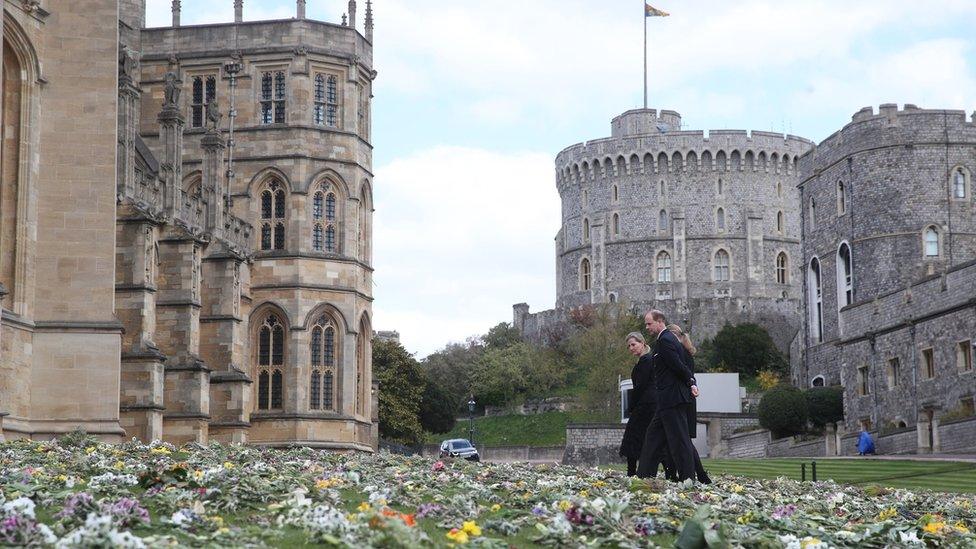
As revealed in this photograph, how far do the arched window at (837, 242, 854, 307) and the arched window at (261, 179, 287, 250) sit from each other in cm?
2947

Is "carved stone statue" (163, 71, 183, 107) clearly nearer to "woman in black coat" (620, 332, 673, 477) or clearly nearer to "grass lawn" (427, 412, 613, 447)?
"woman in black coat" (620, 332, 673, 477)

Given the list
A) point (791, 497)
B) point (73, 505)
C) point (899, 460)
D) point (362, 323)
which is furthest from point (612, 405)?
point (73, 505)

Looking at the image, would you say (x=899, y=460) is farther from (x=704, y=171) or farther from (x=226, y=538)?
(x=704, y=171)

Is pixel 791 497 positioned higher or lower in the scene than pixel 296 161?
lower

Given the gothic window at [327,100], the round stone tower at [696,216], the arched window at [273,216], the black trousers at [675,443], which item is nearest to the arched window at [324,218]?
the arched window at [273,216]

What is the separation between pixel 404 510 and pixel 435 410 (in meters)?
76.3

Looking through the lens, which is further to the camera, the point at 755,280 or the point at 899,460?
the point at 755,280

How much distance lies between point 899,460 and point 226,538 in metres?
33.6

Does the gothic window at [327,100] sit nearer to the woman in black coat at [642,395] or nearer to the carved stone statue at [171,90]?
the carved stone statue at [171,90]

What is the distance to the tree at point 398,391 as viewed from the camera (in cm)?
7906

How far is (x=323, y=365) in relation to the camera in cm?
5016

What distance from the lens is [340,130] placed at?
51.2 meters

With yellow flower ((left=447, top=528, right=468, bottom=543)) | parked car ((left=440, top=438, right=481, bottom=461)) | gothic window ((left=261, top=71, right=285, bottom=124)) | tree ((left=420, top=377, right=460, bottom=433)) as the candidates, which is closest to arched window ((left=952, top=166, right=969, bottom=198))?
parked car ((left=440, top=438, right=481, bottom=461))

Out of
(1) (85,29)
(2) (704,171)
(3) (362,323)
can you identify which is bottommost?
(3) (362,323)
